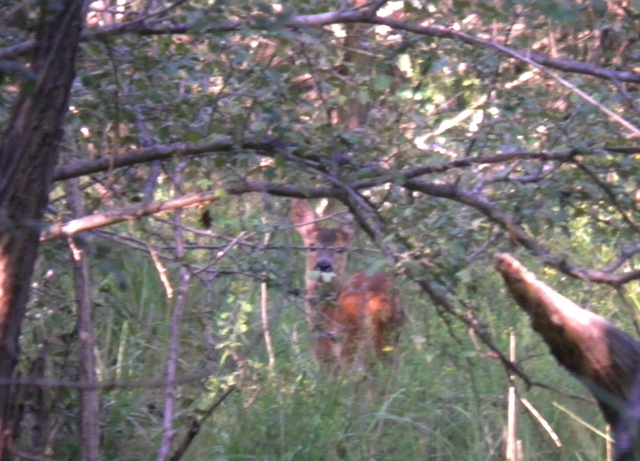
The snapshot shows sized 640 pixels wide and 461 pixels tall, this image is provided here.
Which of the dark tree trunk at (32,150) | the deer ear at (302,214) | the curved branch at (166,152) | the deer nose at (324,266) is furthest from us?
the deer nose at (324,266)

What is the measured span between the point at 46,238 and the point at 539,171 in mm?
1365

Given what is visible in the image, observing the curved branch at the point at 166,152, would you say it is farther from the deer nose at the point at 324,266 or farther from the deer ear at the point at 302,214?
the deer nose at the point at 324,266

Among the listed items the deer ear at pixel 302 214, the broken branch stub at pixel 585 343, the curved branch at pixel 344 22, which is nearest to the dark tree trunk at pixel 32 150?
the curved branch at pixel 344 22

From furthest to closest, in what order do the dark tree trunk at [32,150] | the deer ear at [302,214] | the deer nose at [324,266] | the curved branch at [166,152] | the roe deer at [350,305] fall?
the deer nose at [324,266] → the roe deer at [350,305] → the deer ear at [302,214] → the curved branch at [166,152] → the dark tree trunk at [32,150]

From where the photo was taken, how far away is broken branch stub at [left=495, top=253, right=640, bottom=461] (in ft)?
5.78

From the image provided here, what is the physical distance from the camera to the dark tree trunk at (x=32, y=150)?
5.68 ft

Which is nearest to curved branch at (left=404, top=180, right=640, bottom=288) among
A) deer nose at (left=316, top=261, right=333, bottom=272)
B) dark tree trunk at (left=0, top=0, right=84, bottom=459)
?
dark tree trunk at (left=0, top=0, right=84, bottom=459)

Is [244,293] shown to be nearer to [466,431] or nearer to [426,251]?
[466,431]

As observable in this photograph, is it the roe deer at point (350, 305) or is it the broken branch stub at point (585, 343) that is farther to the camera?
the roe deer at point (350, 305)

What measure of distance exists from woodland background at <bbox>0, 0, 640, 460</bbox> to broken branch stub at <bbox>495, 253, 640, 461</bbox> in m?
0.21

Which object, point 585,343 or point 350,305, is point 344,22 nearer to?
point 585,343

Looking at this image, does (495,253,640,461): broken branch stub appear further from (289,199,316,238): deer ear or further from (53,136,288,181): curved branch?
(289,199,316,238): deer ear

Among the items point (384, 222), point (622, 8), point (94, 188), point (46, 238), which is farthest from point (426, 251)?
point (94, 188)

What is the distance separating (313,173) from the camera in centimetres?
238
